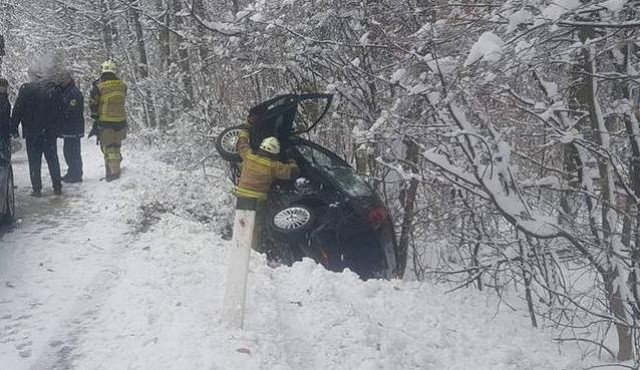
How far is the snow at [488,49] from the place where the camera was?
4.20 m

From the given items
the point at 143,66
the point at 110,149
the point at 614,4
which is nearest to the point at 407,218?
the point at 614,4

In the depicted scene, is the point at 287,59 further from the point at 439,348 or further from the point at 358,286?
the point at 439,348

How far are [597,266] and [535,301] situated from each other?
302cm

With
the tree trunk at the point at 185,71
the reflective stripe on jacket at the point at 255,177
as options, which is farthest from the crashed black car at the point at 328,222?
the tree trunk at the point at 185,71

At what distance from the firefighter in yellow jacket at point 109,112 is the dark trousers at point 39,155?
1038 millimetres

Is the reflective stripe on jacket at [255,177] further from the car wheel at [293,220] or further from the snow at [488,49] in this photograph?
the car wheel at [293,220]

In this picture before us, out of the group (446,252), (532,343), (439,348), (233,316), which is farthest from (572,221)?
(233,316)

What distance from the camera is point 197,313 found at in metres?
4.79

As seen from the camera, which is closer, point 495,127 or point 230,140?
point 495,127

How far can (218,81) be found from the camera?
12.6 m

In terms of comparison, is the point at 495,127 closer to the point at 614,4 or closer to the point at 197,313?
Answer: the point at 614,4

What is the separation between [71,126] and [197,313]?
604 centimetres

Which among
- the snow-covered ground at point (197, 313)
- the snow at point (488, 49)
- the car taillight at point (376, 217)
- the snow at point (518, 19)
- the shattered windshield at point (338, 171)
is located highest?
the snow at point (518, 19)

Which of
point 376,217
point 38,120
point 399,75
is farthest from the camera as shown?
point 38,120
